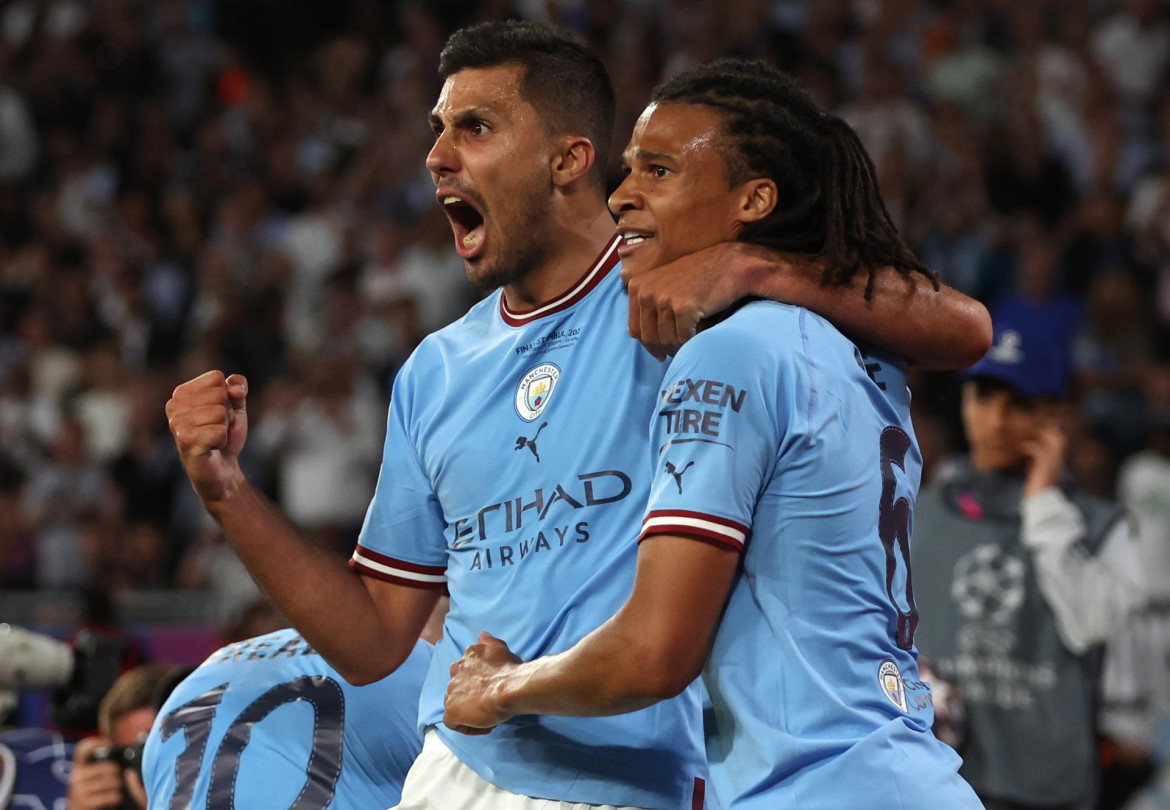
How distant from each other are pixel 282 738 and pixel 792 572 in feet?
5.00

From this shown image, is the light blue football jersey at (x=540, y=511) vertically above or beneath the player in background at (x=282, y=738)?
above

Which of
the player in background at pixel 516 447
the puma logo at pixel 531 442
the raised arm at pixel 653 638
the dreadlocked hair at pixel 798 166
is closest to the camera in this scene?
the raised arm at pixel 653 638

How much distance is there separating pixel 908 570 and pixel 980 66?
329 inches

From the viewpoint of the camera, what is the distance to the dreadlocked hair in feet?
8.08

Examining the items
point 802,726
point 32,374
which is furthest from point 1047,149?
point 802,726

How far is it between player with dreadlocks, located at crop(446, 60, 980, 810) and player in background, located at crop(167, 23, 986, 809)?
229 mm

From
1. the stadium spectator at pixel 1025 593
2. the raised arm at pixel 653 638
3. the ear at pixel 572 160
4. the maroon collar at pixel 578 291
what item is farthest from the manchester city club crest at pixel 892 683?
the stadium spectator at pixel 1025 593

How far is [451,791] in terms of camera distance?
2.73 meters

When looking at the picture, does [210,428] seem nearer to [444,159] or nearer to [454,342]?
[454,342]

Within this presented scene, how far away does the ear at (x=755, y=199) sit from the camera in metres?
2.47

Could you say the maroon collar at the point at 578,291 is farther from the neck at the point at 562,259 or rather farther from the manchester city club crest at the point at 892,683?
the manchester city club crest at the point at 892,683

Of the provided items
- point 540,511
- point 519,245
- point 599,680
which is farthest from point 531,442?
point 599,680

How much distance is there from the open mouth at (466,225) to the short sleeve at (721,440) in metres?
0.93

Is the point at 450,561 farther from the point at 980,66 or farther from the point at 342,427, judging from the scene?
the point at 980,66
